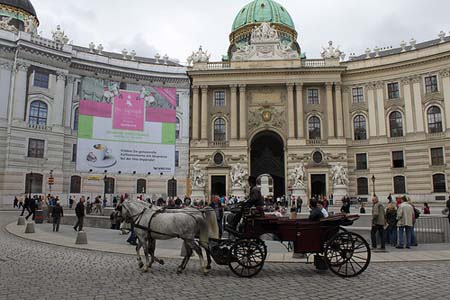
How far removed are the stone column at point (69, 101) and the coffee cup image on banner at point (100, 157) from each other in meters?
4.28

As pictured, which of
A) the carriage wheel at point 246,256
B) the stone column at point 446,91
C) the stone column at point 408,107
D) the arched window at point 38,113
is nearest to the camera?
the carriage wheel at point 246,256

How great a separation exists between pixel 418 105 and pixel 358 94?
24.4ft

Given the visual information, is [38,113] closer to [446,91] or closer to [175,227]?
[175,227]

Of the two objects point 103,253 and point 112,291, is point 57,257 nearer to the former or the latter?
point 103,253

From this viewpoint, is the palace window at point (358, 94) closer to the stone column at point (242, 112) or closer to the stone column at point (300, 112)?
the stone column at point (300, 112)

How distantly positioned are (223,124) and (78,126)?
18.5 m

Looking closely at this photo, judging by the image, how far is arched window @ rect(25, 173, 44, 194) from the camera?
3897 cm

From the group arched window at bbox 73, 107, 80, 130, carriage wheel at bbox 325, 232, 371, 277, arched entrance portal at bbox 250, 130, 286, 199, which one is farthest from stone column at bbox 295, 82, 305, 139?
carriage wheel at bbox 325, 232, 371, 277

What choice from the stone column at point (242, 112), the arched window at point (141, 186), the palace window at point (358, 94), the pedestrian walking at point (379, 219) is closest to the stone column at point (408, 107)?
the palace window at point (358, 94)

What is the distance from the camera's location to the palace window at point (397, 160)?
44928mm

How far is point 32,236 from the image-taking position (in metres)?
16.9

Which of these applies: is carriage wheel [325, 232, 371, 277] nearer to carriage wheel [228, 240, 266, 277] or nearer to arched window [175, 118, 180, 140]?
carriage wheel [228, 240, 266, 277]

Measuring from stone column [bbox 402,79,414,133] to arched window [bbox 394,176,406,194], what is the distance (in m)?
5.99

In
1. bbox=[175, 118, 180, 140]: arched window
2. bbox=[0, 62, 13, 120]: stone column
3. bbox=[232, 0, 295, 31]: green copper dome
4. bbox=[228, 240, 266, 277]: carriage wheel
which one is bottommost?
bbox=[228, 240, 266, 277]: carriage wheel
